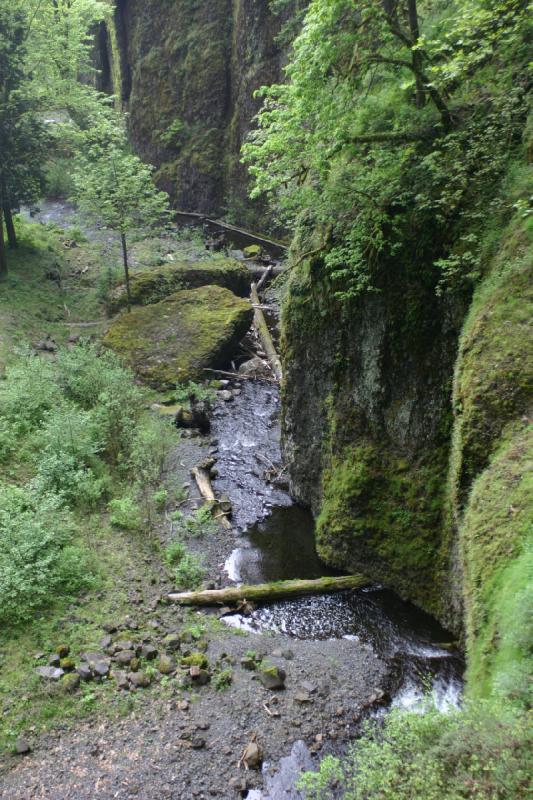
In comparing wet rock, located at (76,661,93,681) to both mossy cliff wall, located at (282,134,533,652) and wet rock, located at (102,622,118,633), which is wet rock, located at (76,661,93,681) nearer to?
wet rock, located at (102,622,118,633)

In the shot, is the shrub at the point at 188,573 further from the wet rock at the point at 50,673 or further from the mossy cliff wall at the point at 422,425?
the wet rock at the point at 50,673

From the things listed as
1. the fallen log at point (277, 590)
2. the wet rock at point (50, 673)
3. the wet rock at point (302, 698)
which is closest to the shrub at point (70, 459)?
the fallen log at point (277, 590)

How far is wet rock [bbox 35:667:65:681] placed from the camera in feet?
23.2

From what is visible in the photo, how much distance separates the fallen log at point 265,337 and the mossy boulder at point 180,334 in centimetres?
91

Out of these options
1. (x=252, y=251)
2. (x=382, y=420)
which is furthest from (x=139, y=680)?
(x=252, y=251)

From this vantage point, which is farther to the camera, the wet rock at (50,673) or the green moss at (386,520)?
the green moss at (386,520)

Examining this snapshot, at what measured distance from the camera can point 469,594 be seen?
5.77 metres

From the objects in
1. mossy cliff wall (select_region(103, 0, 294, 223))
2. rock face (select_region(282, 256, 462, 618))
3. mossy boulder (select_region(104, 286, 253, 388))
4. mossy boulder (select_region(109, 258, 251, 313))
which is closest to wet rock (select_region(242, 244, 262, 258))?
mossy cliff wall (select_region(103, 0, 294, 223))

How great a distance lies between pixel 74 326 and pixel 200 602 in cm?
1509

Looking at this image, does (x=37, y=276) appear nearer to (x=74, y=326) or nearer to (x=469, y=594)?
(x=74, y=326)

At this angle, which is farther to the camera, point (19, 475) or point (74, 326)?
point (74, 326)

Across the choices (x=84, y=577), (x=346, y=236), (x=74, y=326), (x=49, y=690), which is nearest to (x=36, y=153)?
(x=74, y=326)

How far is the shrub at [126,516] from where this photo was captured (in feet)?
35.0

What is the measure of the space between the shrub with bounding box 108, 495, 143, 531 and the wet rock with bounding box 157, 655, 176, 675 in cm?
350
